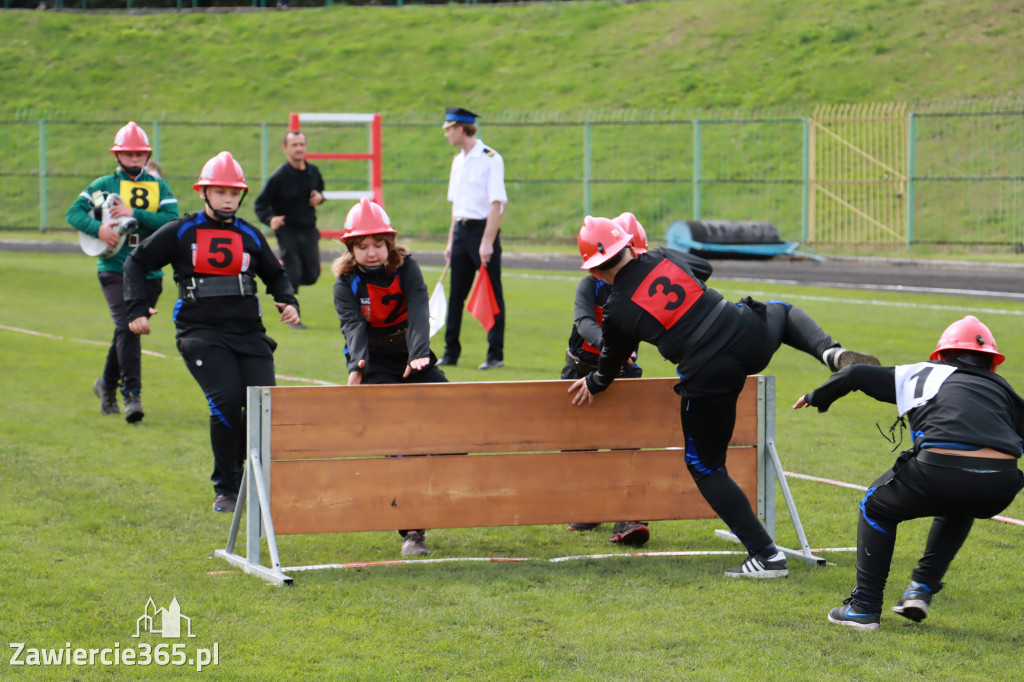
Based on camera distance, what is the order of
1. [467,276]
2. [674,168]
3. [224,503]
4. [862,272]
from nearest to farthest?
[224,503], [467,276], [862,272], [674,168]

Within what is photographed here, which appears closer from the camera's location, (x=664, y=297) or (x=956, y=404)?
(x=956, y=404)

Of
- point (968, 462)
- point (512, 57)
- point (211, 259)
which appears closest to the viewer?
point (968, 462)

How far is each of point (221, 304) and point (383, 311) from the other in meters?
1.17

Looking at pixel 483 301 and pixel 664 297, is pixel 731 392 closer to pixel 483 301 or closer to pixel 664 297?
pixel 664 297

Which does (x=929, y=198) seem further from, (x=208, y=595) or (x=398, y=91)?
(x=208, y=595)

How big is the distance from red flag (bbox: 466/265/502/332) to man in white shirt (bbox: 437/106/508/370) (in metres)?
0.11

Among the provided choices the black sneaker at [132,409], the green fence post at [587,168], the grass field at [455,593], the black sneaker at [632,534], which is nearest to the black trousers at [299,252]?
the black sneaker at [132,409]

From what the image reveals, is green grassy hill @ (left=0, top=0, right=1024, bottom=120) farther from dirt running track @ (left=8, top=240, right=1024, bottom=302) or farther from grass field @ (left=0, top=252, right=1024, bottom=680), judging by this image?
grass field @ (left=0, top=252, right=1024, bottom=680)

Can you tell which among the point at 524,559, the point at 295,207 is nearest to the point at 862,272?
the point at 295,207

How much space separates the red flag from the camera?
11.3 meters

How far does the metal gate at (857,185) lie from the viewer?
26609 mm

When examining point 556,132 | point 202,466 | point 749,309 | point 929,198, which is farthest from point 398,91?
point 749,309

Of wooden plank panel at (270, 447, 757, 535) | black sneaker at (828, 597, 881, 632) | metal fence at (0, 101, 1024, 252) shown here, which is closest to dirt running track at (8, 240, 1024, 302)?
metal fence at (0, 101, 1024, 252)

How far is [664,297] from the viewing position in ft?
17.5
